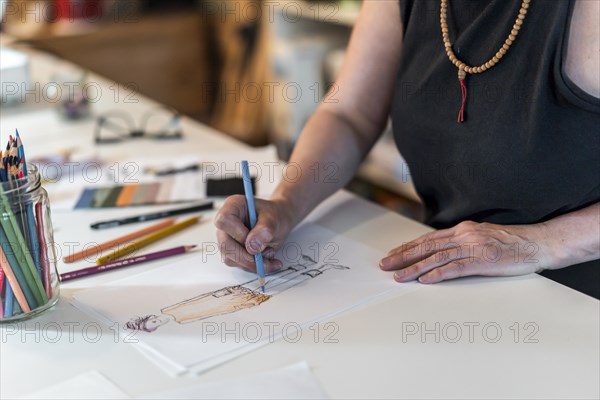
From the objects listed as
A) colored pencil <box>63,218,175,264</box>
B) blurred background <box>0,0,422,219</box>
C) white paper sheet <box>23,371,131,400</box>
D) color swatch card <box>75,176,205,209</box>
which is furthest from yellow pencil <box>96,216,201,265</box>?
blurred background <box>0,0,422,219</box>

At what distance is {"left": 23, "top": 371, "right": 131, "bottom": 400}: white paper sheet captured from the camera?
0.74m

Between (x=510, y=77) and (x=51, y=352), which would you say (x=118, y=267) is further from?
(x=510, y=77)

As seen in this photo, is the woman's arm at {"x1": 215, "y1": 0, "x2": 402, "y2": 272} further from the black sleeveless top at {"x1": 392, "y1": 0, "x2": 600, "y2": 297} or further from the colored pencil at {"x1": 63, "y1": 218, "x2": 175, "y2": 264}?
the colored pencil at {"x1": 63, "y1": 218, "x2": 175, "y2": 264}

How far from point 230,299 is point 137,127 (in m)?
0.88

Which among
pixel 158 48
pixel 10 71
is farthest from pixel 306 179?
pixel 158 48

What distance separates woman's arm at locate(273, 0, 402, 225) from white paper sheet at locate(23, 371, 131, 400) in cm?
51

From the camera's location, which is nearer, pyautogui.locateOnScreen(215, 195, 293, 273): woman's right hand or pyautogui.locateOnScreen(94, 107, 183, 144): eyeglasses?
pyautogui.locateOnScreen(215, 195, 293, 273): woman's right hand

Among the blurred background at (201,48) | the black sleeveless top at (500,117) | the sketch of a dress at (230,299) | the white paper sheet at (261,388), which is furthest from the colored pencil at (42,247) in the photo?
the blurred background at (201,48)

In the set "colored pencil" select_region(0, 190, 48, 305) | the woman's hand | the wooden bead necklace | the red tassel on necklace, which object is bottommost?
the woman's hand

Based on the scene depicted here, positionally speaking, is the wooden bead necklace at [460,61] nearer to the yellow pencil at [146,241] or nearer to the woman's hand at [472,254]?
the woman's hand at [472,254]

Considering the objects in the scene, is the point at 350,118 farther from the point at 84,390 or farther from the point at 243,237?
the point at 84,390

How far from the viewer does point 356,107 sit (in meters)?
1.31

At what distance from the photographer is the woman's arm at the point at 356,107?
1230mm

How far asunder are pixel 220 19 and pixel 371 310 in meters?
3.19
